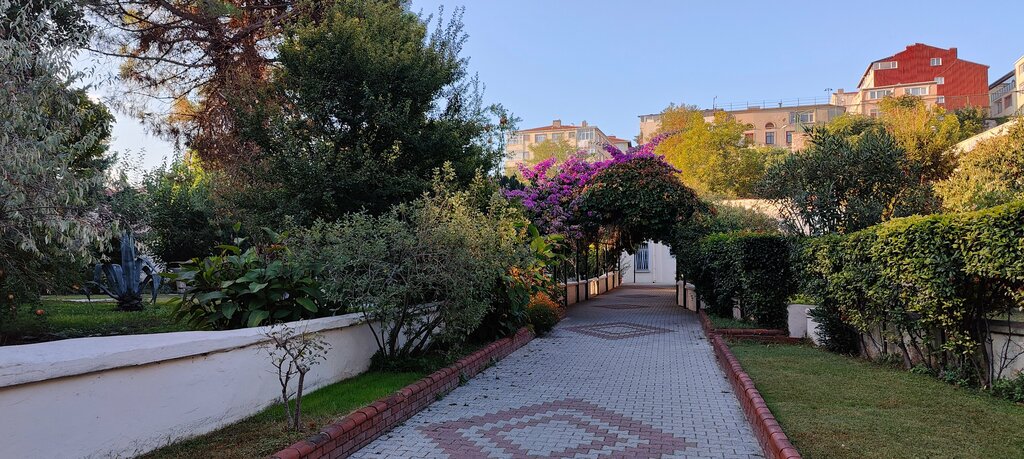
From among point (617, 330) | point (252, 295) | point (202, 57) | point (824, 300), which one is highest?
point (202, 57)

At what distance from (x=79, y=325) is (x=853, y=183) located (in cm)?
1204

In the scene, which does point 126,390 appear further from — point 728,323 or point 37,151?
point 728,323

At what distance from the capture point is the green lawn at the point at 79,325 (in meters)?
8.35

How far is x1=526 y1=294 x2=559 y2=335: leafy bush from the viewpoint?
13.3 meters

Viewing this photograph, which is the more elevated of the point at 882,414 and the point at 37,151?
the point at 37,151

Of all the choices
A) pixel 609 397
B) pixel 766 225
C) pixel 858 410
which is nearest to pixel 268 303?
pixel 609 397

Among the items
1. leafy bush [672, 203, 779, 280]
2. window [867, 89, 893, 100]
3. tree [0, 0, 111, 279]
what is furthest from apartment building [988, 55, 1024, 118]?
tree [0, 0, 111, 279]

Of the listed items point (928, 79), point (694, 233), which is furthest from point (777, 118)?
point (694, 233)

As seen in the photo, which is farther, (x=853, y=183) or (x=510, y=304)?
(x=510, y=304)

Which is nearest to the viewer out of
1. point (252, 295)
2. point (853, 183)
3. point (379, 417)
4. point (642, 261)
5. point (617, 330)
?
point (379, 417)

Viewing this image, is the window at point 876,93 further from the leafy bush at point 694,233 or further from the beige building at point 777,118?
the leafy bush at point 694,233

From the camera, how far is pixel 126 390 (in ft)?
13.5

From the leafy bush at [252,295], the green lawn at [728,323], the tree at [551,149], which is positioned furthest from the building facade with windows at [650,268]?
the leafy bush at [252,295]

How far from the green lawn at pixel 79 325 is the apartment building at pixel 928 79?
65.3 meters
